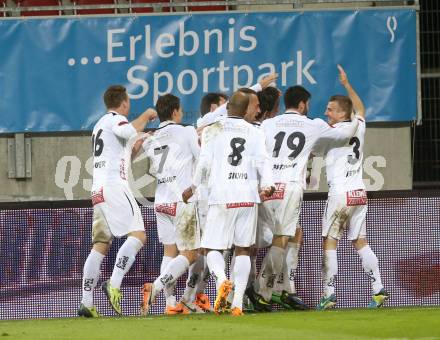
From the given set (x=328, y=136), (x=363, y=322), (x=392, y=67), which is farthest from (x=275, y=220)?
(x=392, y=67)

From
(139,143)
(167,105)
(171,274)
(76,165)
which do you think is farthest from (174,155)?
(76,165)

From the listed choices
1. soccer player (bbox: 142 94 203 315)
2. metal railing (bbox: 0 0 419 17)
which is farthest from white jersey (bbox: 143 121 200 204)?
metal railing (bbox: 0 0 419 17)

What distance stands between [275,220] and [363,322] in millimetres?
2778

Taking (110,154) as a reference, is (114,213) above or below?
below

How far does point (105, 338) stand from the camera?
9.78 m

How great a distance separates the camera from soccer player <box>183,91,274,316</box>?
40.1 ft

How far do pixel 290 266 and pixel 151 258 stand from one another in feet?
5.48

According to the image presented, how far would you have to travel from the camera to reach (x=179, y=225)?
44.0 ft

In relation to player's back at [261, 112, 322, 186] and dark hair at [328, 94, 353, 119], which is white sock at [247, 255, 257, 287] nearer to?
player's back at [261, 112, 322, 186]

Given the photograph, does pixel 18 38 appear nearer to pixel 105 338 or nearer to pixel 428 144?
pixel 428 144

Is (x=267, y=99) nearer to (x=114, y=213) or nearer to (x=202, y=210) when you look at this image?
(x=202, y=210)

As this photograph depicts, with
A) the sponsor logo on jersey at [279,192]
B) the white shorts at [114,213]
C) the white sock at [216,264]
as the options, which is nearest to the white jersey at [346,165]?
the sponsor logo on jersey at [279,192]

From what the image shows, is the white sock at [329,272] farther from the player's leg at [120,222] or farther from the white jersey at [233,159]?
the player's leg at [120,222]

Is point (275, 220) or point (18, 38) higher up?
point (18, 38)
